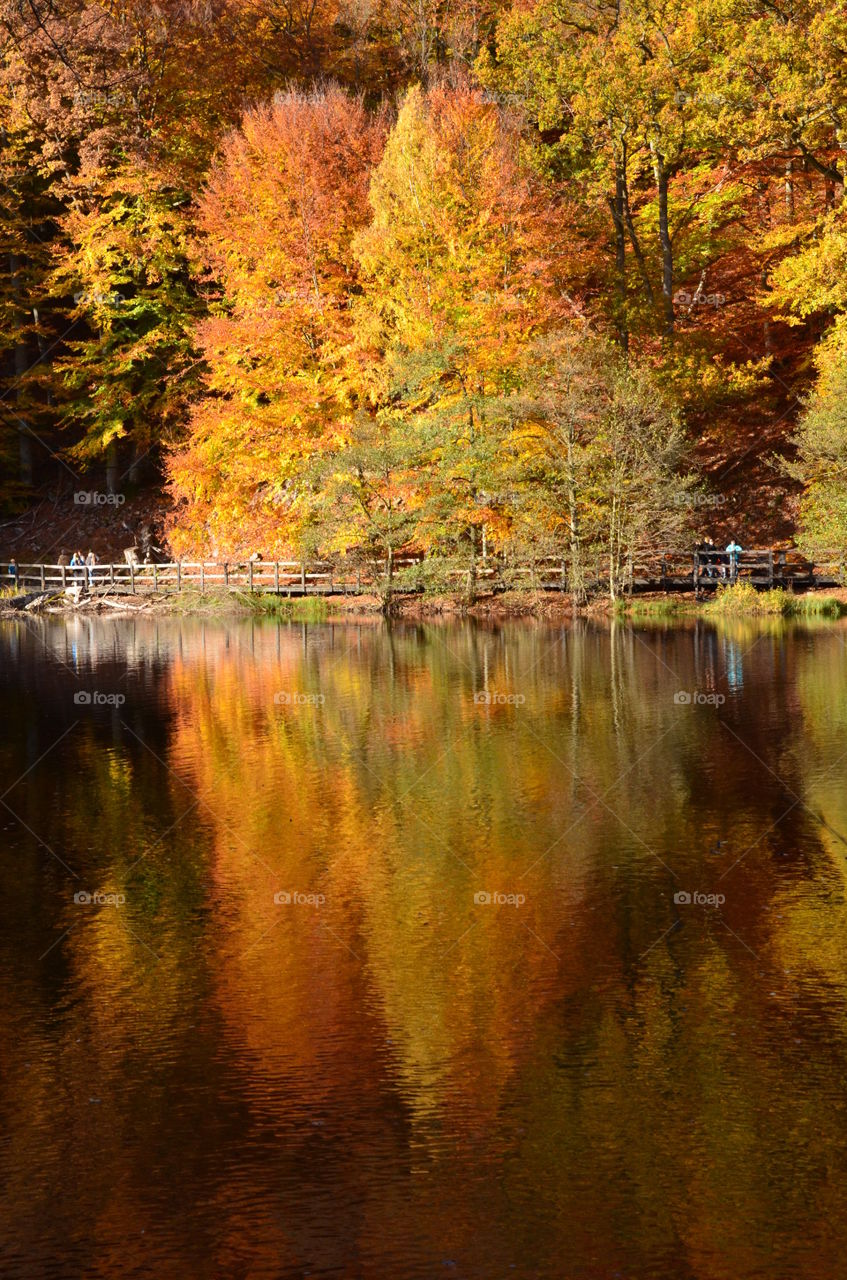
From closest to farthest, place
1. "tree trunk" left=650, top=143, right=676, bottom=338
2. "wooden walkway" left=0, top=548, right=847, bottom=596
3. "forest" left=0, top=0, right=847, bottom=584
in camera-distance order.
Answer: "forest" left=0, top=0, right=847, bottom=584
"wooden walkway" left=0, top=548, right=847, bottom=596
"tree trunk" left=650, top=143, right=676, bottom=338

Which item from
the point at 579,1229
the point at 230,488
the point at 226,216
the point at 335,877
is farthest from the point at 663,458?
the point at 579,1229

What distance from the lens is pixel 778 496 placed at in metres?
51.2

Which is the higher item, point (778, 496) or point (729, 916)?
point (778, 496)

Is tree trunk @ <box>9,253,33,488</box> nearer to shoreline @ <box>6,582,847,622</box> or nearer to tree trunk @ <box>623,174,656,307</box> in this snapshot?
shoreline @ <box>6,582,847,622</box>

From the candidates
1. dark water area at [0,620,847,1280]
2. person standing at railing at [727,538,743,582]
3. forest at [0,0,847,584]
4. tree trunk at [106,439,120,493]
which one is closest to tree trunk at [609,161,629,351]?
forest at [0,0,847,584]

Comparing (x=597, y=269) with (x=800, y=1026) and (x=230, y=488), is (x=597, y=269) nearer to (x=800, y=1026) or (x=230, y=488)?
(x=230, y=488)

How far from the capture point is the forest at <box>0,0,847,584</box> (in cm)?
4438

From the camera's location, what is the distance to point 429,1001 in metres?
11.2

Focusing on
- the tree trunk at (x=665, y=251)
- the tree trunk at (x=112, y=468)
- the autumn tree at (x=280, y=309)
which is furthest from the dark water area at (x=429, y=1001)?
the tree trunk at (x=112, y=468)

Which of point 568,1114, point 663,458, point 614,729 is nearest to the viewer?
point 568,1114

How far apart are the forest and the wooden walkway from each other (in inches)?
41.3

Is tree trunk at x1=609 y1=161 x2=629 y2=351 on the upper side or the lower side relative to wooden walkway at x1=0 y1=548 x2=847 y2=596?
upper

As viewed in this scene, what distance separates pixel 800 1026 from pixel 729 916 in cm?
279

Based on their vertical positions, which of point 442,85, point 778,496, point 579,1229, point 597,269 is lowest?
point 579,1229
